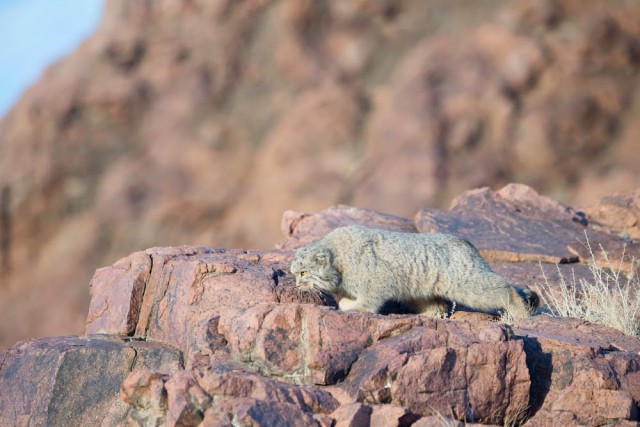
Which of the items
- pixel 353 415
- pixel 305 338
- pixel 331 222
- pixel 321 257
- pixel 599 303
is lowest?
pixel 353 415

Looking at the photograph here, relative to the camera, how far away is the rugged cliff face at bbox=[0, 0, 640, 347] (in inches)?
882

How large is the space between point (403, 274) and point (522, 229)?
12.6 ft

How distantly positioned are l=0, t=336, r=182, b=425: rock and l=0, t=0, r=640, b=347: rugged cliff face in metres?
13.8

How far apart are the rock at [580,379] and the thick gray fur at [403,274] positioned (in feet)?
3.88

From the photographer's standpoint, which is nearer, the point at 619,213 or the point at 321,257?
the point at 321,257

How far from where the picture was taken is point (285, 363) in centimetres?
710

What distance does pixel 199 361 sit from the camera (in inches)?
285

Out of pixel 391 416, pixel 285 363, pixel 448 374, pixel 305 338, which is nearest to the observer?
pixel 391 416

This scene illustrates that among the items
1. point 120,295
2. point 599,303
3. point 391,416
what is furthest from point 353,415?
point 599,303

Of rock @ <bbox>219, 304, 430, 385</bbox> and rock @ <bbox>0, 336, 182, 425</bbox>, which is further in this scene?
rock @ <bbox>0, 336, 182, 425</bbox>

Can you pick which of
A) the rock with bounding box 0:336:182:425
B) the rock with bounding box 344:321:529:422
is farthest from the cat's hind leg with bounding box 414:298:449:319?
the rock with bounding box 0:336:182:425

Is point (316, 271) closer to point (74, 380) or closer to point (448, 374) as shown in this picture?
point (448, 374)

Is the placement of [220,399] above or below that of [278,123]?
below

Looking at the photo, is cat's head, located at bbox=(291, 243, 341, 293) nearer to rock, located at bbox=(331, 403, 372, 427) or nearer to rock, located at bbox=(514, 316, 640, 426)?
rock, located at bbox=(514, 316, 640, 426)
